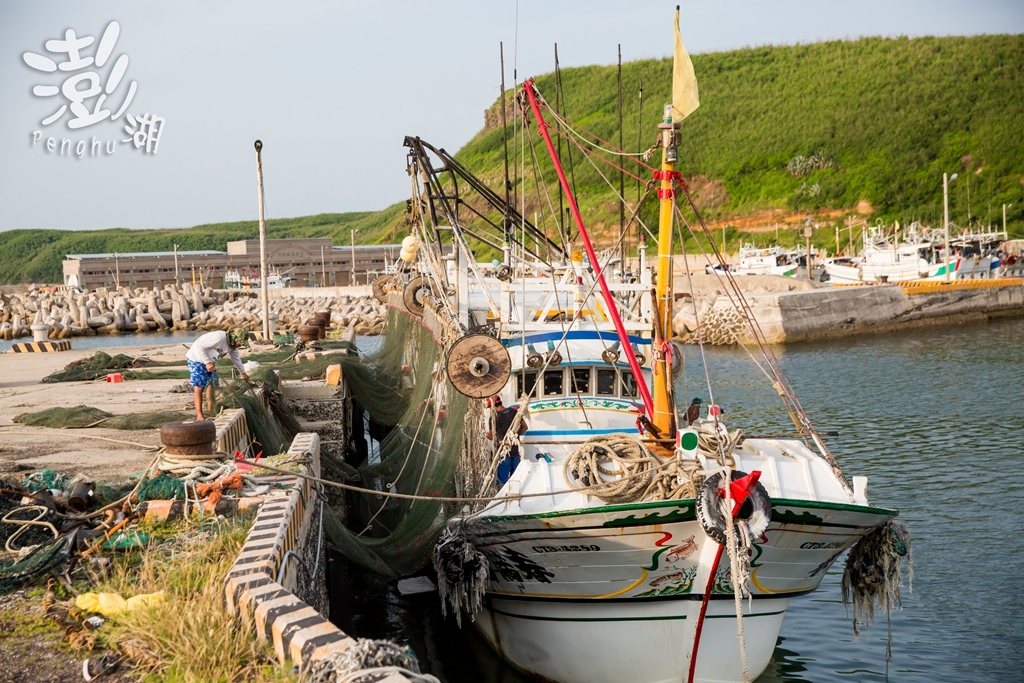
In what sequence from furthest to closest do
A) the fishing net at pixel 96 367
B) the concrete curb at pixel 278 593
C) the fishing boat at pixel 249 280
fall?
the fishing boat at pixel 249 280, the fishing net at pixel 96 367, the concrete curb at pixel 278 593

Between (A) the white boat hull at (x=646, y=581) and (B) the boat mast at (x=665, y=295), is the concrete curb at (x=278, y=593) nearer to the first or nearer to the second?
(A) the white boat hull at (x=646, y=581)

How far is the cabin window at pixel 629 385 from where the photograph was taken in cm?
1134

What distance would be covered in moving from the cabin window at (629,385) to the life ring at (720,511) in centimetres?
375

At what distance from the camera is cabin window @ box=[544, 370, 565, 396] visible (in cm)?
1127

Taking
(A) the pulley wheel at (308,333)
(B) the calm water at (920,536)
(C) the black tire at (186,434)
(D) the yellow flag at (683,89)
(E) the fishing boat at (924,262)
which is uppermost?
(D) the yellow flag at (683,89)

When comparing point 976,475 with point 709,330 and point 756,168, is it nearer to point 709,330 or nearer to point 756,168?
point 709,330

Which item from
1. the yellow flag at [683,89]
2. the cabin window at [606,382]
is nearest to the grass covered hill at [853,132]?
the cabin window at [606,382]

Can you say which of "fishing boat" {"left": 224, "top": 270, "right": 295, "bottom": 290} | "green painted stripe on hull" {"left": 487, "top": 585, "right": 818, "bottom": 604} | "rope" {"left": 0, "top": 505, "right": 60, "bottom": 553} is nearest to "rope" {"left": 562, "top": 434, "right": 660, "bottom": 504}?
"green painted stripe on hull" {"left": 487, "top": 585, "right": 818, "bottom": 604}

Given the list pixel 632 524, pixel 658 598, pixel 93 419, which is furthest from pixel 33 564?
pixel 93 419

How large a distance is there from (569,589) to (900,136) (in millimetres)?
68326

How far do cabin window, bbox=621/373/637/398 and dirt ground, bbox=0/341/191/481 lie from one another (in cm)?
554

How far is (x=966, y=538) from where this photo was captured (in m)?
13.3

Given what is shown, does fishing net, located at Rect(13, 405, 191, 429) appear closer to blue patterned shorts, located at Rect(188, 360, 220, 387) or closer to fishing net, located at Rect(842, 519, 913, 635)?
blue patterned shorts, located at Rect(188, 360, 220, 387)

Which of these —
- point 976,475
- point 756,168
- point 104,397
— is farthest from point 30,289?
point 976,475
